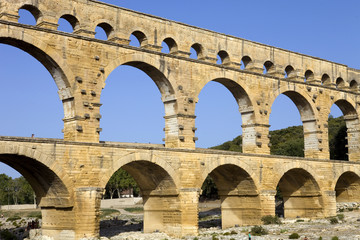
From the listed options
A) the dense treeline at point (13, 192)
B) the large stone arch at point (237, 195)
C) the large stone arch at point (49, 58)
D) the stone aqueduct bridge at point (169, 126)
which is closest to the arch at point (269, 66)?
the stone aqueduct bridge at point (169, 126)

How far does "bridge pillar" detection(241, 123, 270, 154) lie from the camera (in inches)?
1271

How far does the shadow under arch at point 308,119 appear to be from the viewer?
3619 cm

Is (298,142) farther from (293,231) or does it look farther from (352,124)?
(293,231)

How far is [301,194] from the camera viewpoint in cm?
3591

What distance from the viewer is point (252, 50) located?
33219 mm

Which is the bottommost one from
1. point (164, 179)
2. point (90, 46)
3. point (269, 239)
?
point (269, 239)

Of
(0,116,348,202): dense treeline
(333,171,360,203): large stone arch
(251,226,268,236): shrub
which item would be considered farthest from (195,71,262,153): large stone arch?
(0,116,348,202): dense treeline

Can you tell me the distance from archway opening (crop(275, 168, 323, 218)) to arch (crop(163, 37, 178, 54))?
11557 millimetres

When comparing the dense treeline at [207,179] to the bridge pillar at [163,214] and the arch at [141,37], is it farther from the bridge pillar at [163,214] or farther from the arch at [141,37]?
the arch at [141,37]

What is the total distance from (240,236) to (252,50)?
471 inches

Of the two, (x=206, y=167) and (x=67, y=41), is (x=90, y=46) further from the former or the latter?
(x=206, y=167)

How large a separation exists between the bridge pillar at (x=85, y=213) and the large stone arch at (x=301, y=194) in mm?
15258

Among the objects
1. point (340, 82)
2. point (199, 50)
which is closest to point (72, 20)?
point (199, 50)

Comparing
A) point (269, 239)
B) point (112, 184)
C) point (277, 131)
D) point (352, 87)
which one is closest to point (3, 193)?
point (112, 184)
